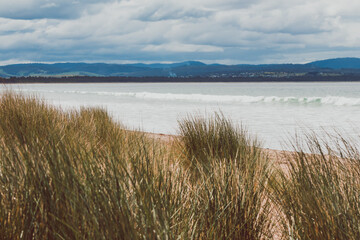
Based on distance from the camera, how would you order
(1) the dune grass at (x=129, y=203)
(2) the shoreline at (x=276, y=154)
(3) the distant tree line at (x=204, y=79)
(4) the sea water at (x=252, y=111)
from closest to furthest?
(1) the dune grass at (x=129, y=203), (2) the shoreline at (x=276, y=154), (4) the sea water at (x=252, y=111), (3) the distant tree line at (x=204, y=79)

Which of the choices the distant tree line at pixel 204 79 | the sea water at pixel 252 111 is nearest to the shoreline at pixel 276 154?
the sea water at pixel 252 111

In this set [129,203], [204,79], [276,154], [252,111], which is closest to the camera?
[129,203]

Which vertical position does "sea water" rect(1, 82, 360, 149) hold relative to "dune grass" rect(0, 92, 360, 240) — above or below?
below

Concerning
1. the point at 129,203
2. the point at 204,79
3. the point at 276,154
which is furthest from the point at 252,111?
the point at 204,79

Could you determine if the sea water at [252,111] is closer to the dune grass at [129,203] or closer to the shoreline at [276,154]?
the shoreline at [276,154]

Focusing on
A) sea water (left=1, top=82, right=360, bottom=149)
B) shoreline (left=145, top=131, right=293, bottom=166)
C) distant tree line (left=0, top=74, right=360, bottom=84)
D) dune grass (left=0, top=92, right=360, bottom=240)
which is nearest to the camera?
dune grass (left=0, top=92, right=360, bottom=240)

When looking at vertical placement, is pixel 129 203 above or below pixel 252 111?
above

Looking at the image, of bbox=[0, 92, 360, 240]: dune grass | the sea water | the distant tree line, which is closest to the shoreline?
the sea water

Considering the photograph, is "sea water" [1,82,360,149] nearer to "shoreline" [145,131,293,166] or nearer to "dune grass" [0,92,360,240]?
"shoreline" [145,131,293,166]

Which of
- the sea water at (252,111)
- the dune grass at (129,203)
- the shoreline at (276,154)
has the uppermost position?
the dune grass at (129,203)

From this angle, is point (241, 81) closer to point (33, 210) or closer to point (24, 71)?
point (33, 210)

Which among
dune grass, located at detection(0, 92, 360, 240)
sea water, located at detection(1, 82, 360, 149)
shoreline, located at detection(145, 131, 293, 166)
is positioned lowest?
sea water, located at detection(1, 82, 360, 149)

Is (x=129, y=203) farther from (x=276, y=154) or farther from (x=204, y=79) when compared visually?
(x=204, y=79)

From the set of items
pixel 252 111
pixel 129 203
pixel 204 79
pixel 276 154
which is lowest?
pixel 252 111
